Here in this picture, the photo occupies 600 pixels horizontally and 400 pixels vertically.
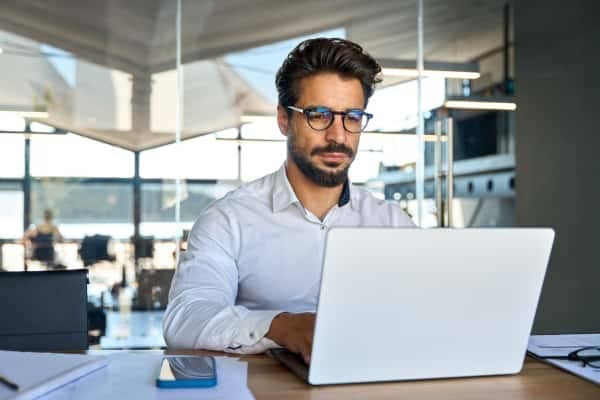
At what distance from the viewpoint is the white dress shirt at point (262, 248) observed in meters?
1.63

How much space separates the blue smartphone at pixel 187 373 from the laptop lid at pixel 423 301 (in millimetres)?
158

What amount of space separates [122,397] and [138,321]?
4167 millimetres

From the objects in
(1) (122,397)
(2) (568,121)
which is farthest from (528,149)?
(1) (122,397)

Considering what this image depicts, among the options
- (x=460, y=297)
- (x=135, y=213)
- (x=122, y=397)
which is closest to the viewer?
(x=122, y=397)

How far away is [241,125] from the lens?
16.4ft

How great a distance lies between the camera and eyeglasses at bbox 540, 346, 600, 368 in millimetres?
1213

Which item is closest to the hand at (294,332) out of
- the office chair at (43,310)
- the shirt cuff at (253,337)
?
the shirt cuff at (253,337)

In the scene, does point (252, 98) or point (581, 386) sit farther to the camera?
point (252, 98)

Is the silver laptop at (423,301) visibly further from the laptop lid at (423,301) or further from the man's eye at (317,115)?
the man's eye at (317,115)

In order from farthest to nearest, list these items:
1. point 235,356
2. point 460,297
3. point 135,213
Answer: point 135,213, point 235,356, point 460,297

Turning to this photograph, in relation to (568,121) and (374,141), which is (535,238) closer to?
(374,141)

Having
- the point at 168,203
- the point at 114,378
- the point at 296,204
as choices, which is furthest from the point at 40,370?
the point at 168,203

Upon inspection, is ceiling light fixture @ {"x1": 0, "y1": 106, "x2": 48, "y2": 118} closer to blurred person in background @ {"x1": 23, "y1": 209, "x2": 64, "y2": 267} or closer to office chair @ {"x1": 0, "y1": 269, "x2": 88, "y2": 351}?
blurred person in background @ {"x1": 23, "y1": 209, "x2": 64, "y2": 267}

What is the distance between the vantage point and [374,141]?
5035 mm
